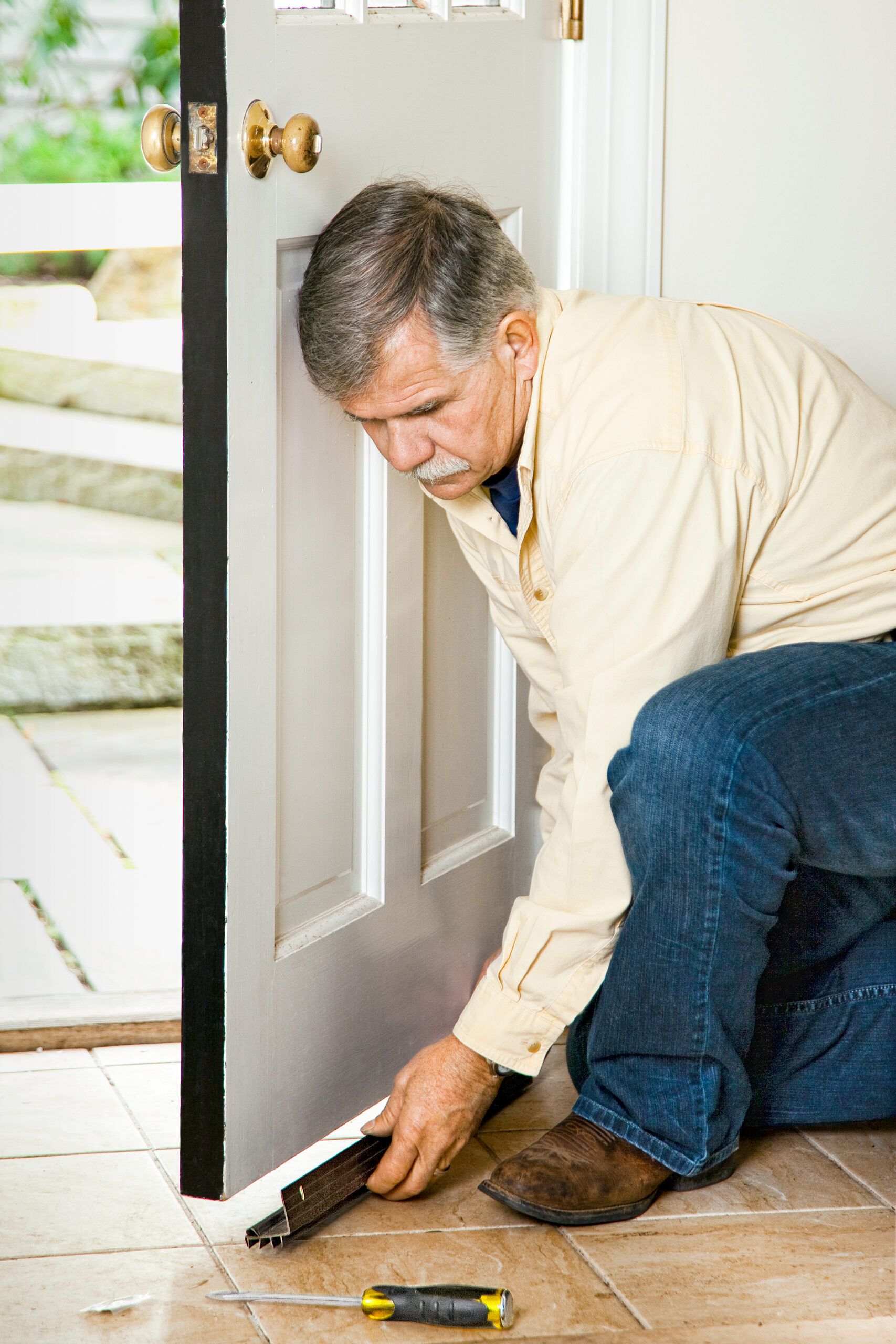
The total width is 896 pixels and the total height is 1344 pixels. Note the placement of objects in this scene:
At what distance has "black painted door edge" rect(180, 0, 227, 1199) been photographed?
1.09 metres

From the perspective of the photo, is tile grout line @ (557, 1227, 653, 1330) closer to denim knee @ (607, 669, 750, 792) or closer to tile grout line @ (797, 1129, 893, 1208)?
tile grout line @ (797, 1129, 893, 1208)

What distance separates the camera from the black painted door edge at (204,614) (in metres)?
1.09

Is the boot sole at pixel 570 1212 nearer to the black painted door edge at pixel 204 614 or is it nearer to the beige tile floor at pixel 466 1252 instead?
the beige tile floor at pixel 466 1252

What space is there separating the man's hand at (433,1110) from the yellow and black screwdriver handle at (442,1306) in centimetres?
17

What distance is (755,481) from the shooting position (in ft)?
4.02

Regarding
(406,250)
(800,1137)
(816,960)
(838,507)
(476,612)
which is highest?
(406,250)

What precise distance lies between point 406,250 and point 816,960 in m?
0.81

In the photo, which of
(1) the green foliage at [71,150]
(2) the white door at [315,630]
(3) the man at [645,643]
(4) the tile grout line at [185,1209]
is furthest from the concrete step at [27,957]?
(1) the green foliage at [71,150]

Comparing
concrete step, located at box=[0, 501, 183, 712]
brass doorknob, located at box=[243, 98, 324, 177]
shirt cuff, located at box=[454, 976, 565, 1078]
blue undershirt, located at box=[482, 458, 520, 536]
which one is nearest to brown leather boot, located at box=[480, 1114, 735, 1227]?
shirt cuff, located at box=[454, 976, 565, 1078]

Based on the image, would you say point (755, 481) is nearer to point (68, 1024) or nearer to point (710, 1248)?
point (710, 1248)

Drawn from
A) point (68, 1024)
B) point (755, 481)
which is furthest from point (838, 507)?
point (68, 1024)

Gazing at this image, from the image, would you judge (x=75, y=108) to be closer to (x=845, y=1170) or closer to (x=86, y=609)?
(x=86, y=609)

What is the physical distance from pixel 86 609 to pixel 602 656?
3.15m

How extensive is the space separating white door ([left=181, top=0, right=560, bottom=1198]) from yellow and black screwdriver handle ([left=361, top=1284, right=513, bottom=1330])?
0.19 metres
